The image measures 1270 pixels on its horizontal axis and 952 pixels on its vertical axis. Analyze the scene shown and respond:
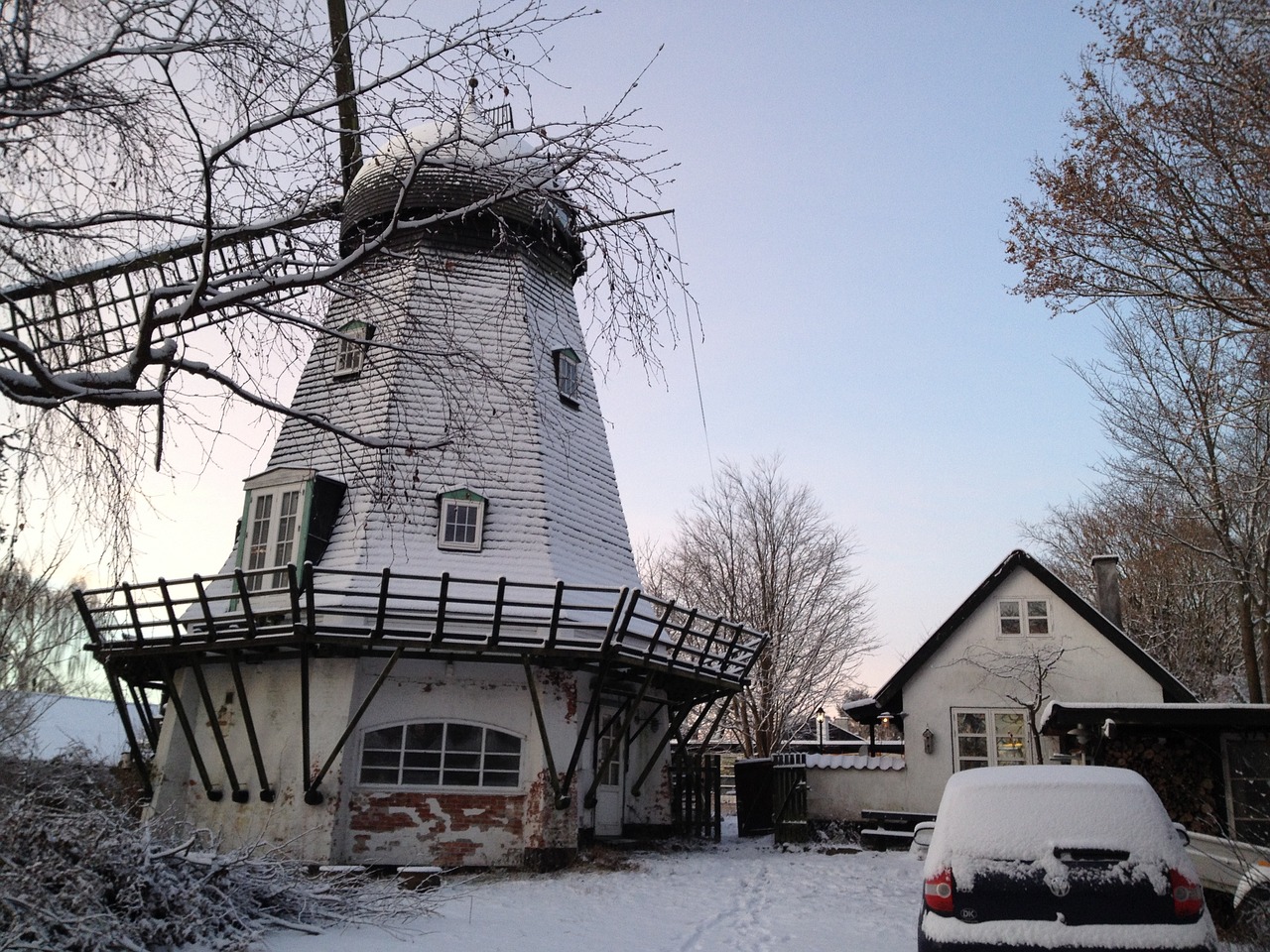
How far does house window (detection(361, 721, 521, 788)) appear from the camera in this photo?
12930mm

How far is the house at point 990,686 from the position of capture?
17.6 metres

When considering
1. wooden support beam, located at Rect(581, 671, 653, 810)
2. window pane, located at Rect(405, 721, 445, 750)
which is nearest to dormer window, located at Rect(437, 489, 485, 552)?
window pane, located at Rect(405, 721, 445, 750)

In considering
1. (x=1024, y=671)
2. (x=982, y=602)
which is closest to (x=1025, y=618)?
(x=982, y=602)

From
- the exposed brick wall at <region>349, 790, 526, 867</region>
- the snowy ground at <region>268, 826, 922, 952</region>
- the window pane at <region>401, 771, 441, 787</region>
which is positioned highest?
the window pane at <region>401, 771, 441, 787</region>

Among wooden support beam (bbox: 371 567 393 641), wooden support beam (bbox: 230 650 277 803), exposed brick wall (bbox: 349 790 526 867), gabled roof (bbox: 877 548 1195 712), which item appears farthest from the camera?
gabled roof (bbox: 877 548 1195 712)

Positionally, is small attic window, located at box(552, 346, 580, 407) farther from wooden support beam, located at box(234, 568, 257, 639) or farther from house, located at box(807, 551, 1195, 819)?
house, located at box(807, 551, 1195, 819)

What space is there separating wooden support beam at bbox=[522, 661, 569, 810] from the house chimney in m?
11.4

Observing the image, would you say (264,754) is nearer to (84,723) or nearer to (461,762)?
(461,762)

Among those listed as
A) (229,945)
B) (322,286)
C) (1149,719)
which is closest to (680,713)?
(1149,719)

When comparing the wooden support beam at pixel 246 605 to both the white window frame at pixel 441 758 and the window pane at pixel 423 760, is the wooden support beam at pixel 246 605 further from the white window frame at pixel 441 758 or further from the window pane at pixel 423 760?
the window pane at pixel 423 760

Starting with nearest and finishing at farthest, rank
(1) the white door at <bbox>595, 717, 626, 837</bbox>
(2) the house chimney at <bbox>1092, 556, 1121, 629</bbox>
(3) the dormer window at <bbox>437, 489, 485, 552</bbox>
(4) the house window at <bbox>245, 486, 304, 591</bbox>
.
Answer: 1. (4) the house window at <bbox>245, 486, 304, 591</bbox>
2. (3) the dormer window at <bbox>437, 489, 485, 552</bbox>
3. (1) the white door at <bbox>595, 717, 626, 837</bbox>
4. (2) the house chimney at <bbox>1092, 556, 1121, 629</bbox>

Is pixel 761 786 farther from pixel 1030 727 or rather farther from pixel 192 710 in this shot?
pixel 192 710

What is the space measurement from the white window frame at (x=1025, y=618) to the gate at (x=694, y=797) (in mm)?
5654

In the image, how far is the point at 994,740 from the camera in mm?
17797
